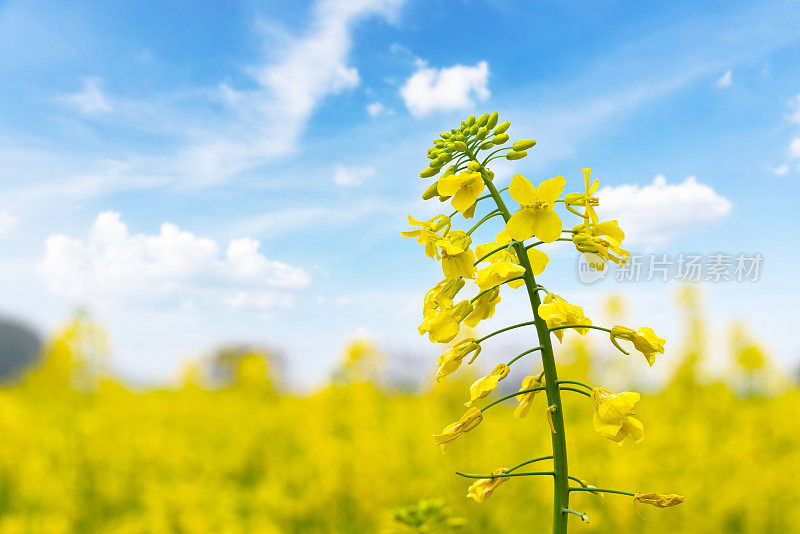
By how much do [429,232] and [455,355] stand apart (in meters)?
0.32

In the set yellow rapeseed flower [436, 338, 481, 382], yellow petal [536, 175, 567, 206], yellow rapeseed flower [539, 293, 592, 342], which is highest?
yellow petal [536, 175, 567, 206]

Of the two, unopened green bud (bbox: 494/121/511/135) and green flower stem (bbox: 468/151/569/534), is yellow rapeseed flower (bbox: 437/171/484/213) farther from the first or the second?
green flower stem (bbox: 468/151/569/534)

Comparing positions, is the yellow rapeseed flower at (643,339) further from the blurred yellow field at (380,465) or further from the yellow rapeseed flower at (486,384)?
the blurred yellow field at (380,465)

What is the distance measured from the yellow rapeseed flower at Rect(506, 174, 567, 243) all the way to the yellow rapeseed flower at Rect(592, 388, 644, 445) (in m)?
0.40

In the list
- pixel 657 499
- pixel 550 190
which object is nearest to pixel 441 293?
pixel 550 190

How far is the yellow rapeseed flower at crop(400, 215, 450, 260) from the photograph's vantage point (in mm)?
1615

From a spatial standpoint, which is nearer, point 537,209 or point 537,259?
point 537,209

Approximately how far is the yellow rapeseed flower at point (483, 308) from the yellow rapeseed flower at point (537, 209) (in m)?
0.20

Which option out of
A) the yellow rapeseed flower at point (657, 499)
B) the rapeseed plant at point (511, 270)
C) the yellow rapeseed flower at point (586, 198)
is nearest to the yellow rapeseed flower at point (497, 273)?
the rapeseed plant at point (511, 270)

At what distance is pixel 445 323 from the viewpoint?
1587 millimetres

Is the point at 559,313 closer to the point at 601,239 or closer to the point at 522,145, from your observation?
the point at 601,239

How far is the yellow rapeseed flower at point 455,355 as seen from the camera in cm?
159

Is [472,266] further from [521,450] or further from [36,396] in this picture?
[36,396]

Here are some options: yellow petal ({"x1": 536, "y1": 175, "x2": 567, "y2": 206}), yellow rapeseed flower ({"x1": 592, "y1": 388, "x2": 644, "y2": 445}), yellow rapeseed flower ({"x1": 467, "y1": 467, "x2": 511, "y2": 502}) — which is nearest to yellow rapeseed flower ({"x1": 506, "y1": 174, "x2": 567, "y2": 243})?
yellow petal ({"x1": 536, "y1": 175, "x2": 567, "y2": 206})
